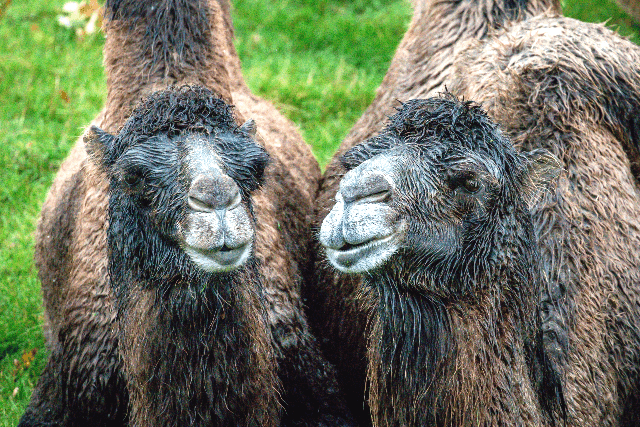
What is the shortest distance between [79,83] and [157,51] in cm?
395

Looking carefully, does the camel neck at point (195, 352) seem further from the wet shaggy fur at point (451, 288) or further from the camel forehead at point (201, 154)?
the wet shaggy fur at point (451, 288)

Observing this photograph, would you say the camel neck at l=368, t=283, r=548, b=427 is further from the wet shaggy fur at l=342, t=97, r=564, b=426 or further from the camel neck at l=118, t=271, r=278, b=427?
the camel neck at l=118, t=271, r=278, b=427

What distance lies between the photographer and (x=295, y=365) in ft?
17.2

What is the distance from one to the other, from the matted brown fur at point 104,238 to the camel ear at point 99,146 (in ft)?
0.73

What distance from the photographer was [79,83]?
9367 millimetres

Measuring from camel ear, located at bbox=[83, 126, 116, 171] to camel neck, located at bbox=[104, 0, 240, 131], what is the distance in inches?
32.0

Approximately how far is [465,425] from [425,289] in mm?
643

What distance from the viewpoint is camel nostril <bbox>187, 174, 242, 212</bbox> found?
13.0 ft

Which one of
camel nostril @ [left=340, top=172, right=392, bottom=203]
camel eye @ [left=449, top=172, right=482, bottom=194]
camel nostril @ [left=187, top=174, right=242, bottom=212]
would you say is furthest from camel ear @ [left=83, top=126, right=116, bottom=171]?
camel eye @ [left=449, top=172, right=482, bottom=194]

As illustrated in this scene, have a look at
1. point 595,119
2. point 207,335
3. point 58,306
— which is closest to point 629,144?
point 595,119

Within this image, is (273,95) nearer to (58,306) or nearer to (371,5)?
(371,5)

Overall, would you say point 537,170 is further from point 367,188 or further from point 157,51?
point 157,51

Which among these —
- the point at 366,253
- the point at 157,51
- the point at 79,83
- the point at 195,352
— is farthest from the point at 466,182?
the point at 79,83

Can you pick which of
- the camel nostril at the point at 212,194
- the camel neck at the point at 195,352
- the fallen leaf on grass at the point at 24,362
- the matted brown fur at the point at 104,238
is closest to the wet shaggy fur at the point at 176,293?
the camel neck at the point at 195,352
